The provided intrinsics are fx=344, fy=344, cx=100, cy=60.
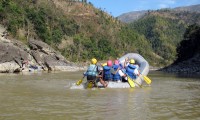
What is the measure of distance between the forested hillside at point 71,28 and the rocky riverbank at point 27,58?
289 inches

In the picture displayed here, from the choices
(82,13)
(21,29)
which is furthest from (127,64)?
(82,13)

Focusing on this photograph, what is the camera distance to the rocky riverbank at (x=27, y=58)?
118 ft

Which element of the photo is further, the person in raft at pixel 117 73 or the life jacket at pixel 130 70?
the life jacket at pixel 130 70

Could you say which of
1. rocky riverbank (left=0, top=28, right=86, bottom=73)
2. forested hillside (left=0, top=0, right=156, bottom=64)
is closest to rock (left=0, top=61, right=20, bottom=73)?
rocky riverbank (left=0, top=28, right=86, bottom=73)

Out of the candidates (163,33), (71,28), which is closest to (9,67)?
(71,28)

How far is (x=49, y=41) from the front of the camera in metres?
70.5

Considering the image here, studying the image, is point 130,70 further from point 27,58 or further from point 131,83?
point 27,58

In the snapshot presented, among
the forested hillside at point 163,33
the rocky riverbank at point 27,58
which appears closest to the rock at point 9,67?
the rocky riverbank at point 27,58

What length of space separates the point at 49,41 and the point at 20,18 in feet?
28.2

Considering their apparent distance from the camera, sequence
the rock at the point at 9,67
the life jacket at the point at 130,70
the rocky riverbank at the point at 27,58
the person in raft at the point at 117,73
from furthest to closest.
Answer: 1. the rocky riverbank at the point at 27,58
2. the rock at the point at 9,67
3. the life jacket at the point at 130,70
4. the person in raft at the point at 117,73

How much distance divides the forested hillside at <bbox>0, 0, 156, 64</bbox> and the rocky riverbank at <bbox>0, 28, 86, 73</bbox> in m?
7.33

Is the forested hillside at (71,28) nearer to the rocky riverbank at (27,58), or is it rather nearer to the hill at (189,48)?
the rocky riverbank at (27,58)

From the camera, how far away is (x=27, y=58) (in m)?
42.2

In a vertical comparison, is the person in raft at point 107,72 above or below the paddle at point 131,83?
above
